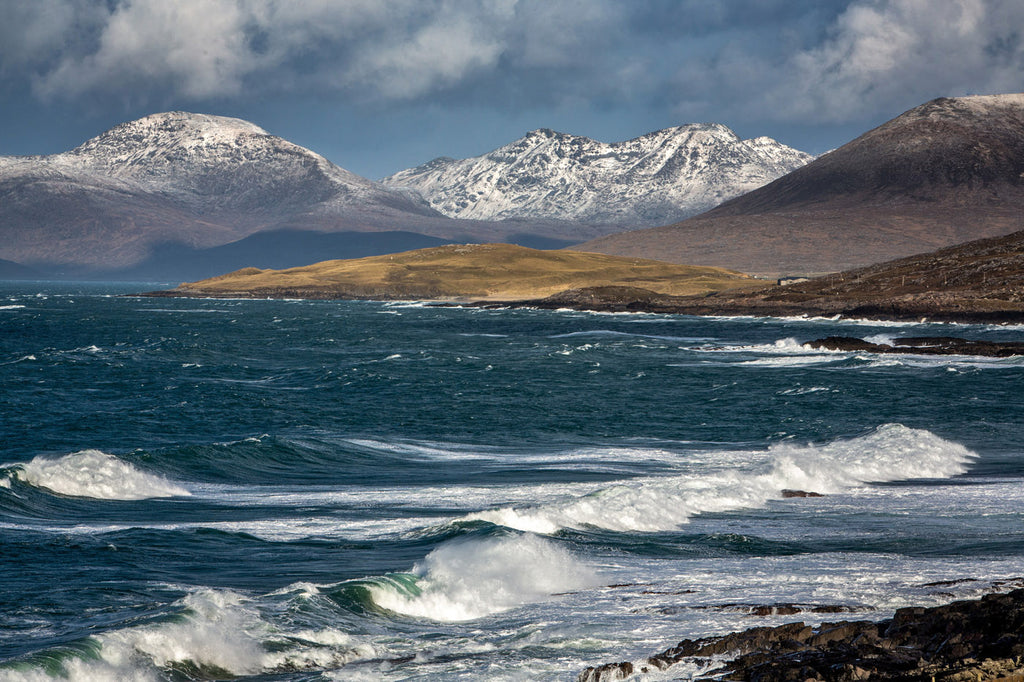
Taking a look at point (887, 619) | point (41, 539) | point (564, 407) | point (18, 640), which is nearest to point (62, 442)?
point (41, 539)

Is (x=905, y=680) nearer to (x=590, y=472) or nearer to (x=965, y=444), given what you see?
(x=590, y=472)

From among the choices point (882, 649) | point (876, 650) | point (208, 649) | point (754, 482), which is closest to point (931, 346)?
point (754, 482)

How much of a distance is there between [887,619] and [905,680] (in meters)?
3.60

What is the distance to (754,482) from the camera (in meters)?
30.8

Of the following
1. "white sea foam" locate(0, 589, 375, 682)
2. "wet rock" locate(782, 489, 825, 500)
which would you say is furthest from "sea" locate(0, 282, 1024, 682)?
"wet rock" locate(782, 489, 825, 500)

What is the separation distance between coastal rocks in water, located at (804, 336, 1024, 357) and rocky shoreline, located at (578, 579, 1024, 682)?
6637cm

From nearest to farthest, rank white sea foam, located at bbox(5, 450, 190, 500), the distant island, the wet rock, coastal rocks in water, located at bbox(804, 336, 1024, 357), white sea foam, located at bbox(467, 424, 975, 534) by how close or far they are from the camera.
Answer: white sea foam, located at bbox(467, 424, 975, 534) → white sea foam, located at bbox(5, 450, 190, 500) → the wet rock → coastal rocks in water, located at bbox(804, 336, 1024, 357) → the distant island

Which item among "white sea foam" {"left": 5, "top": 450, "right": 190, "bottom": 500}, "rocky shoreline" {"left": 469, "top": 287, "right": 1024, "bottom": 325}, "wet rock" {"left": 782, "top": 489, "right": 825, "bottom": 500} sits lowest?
"wet rock" {"left": 782, "top": 489, "right": 825, "bottom": 500}

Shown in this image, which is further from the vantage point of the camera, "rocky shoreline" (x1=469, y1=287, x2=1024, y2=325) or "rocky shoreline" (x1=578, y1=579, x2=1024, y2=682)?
"rocky shoreline" (x1=469, y1=287, x2=1024, y2=325)

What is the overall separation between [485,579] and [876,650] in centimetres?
747

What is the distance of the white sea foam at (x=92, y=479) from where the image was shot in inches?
1162

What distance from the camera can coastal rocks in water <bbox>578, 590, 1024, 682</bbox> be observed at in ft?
42.9

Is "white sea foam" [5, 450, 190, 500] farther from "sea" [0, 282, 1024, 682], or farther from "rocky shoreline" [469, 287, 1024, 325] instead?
"rocky shoreline" [469, 287, 1024, 325]

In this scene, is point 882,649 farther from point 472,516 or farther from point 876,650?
point 472,516
